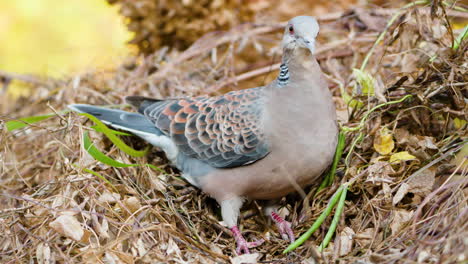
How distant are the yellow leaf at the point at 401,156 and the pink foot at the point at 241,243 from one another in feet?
2.30

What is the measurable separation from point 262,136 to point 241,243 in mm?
491

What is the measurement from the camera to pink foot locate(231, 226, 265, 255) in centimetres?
228

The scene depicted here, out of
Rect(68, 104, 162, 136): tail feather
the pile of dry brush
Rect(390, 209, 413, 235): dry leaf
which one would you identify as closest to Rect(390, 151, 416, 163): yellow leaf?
the pile of dry brush

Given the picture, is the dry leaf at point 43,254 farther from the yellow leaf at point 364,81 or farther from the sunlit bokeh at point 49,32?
the sunlit bokeh at point 49,32

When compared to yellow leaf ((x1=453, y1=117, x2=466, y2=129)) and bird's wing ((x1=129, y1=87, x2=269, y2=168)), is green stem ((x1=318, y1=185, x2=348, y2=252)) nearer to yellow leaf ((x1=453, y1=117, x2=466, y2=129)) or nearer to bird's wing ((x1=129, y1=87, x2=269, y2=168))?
bird's wing ((x1=129, y1=87, x2=269, y2=168))

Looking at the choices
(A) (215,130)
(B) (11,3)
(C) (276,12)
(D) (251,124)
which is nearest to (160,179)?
(A) (215,130)

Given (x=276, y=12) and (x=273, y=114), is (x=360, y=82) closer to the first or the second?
(x=273, y=114)

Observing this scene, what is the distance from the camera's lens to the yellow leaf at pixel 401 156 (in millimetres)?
2129

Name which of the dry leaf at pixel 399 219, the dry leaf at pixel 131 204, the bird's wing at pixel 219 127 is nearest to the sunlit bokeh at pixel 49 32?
the bird's wing at pixel 219 127

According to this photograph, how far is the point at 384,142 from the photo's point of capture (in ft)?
7.43

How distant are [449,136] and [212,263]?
3.74ft

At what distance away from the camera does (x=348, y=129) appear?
2.34 meters

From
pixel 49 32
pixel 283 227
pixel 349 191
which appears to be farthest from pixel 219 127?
pixel 49 32

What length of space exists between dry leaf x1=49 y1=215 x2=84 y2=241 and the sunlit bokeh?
3.94m
